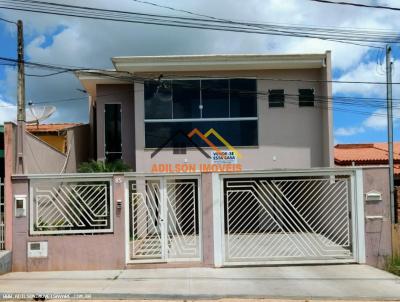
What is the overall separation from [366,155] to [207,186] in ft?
52.0

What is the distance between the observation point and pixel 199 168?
745 inches

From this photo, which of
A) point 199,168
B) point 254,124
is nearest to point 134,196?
point 199,168

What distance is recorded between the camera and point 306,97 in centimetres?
1933

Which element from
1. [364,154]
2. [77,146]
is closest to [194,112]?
[77,146]

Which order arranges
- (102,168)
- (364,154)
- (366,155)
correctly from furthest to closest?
(364,154) → (366,155) → (102,168)

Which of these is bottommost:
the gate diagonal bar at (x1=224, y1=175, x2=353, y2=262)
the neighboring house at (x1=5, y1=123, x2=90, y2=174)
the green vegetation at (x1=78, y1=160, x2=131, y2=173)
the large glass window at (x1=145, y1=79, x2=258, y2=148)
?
the gate diagonal bar at (x1=224, y1=175, x2=353, y2=262)

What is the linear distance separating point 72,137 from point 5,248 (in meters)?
9.25

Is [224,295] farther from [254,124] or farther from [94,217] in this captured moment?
[254,124]

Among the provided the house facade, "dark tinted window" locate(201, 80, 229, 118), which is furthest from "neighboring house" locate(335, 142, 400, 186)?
"dark tinted window" locate(201, 80, 229, 118)

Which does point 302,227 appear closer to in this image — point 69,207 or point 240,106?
point 69,207

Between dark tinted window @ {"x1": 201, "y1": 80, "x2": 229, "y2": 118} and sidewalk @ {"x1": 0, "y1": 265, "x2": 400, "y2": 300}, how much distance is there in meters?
8.82

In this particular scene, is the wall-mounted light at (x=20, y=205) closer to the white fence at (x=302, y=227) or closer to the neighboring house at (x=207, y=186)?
the neighboring house at (x=207, y=186)

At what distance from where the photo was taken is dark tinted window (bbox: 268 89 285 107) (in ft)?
62.9

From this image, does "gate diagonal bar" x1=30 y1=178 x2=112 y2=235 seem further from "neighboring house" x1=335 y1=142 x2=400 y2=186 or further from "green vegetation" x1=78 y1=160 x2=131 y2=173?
"neighboring house" x1=335 y1=142 x2=400 y2=186
